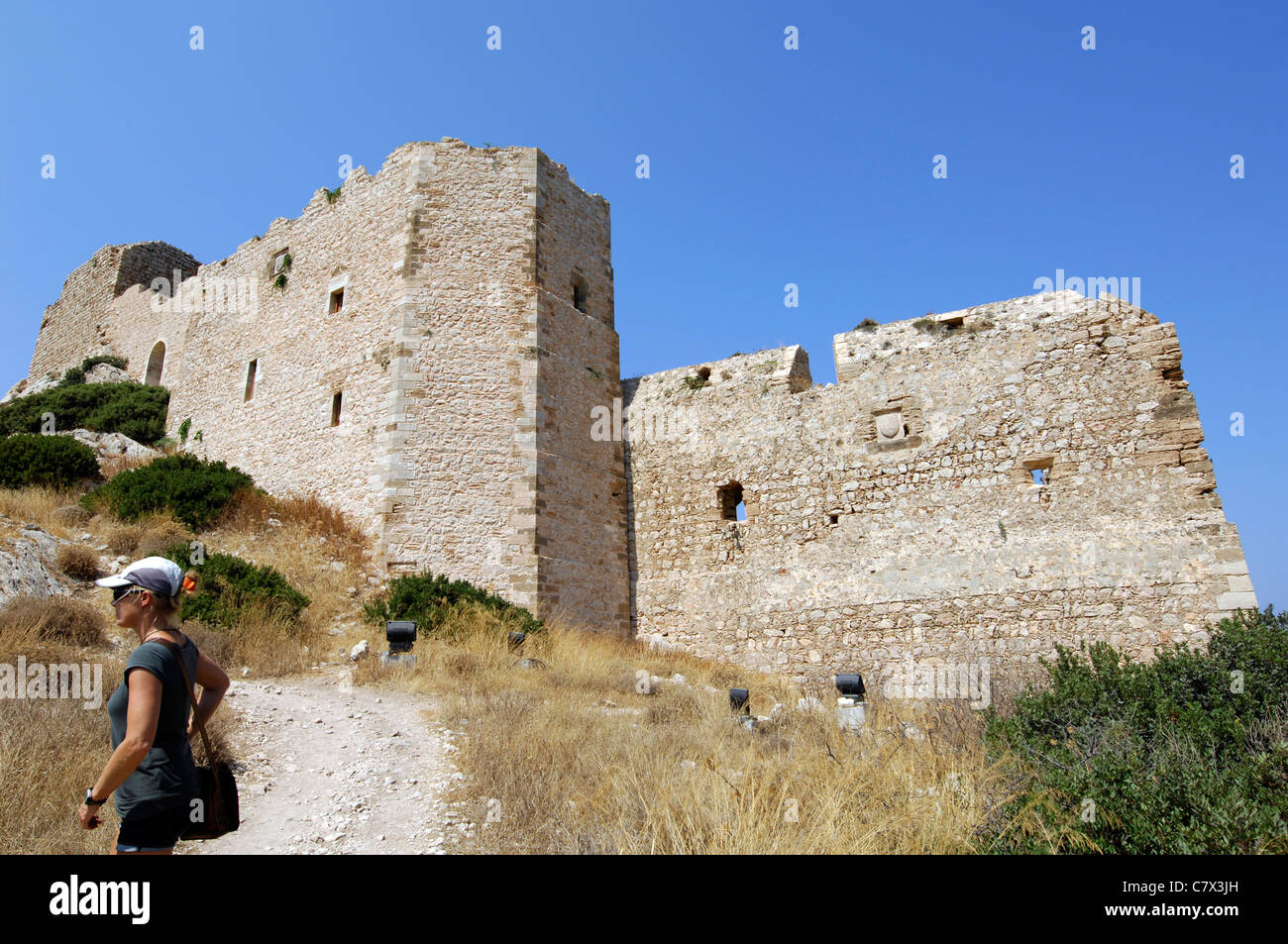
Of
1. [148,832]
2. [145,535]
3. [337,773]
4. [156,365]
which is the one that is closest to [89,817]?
[148,832]

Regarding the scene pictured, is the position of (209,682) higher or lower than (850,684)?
higher

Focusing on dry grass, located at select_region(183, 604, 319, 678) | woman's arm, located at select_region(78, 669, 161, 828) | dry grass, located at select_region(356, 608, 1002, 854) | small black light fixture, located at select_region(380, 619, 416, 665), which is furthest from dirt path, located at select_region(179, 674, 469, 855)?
woman's arm, located at select_region(78, 669, 161, 828)

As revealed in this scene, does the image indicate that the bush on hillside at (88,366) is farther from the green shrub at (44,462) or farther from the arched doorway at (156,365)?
the green shrub at (44,462)

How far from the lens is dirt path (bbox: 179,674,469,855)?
482cm

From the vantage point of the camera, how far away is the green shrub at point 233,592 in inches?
357

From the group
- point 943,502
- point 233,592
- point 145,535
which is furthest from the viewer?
point 943,502

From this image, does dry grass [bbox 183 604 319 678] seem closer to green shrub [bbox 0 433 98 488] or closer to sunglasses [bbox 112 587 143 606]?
sunglasses [bbox 112 587 143 606]

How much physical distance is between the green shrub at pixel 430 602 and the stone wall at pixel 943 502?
2990 mm

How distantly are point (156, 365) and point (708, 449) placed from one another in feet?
53.4

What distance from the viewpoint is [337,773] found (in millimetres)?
5891

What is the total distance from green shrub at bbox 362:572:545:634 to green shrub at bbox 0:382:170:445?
1051 cm

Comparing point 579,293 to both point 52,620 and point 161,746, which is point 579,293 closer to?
point 52,620
